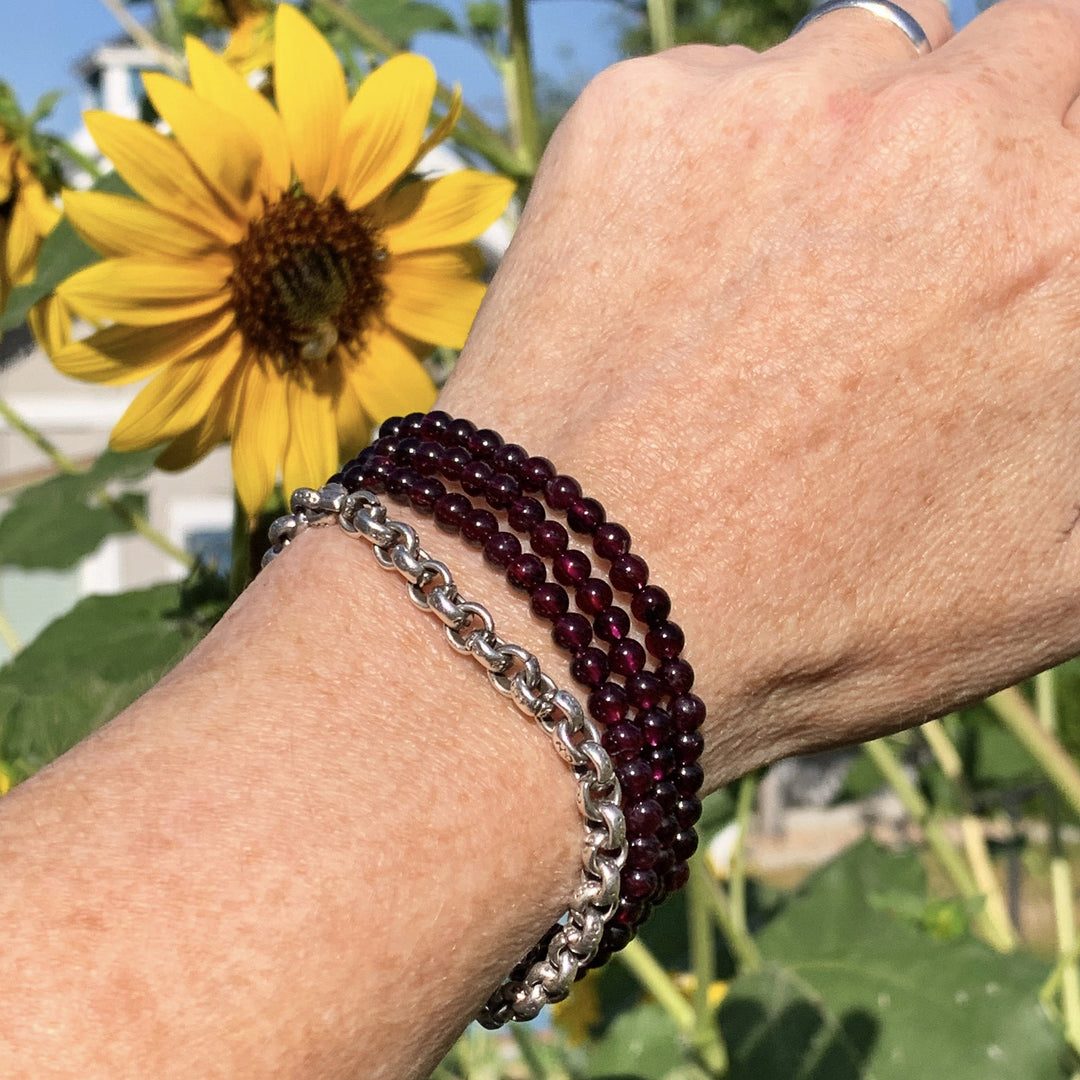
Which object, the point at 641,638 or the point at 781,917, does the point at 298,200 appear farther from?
the point at 781,917

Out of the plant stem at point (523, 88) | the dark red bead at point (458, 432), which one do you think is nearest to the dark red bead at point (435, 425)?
the dark red bead at point (458, 432)

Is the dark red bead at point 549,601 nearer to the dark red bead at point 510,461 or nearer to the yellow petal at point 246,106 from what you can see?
the dark red bead at point 510,461

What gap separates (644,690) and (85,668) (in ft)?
1.37

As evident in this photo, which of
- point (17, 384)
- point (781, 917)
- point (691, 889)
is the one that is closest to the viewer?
point (691, 889)

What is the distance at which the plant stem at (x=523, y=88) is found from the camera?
83 centimetres

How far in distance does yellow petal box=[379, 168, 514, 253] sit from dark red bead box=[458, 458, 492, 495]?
24 centimetres

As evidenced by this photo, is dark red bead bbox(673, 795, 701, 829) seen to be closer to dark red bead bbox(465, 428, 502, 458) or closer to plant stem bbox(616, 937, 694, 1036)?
dark red bead bbox(465, 428, 502, 458)

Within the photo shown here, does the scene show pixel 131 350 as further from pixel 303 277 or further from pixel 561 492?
pixel 561 492

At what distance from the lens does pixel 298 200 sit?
0.73 meters

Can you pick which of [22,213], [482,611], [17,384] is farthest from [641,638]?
[17,384]

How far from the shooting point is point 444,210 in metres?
0.74

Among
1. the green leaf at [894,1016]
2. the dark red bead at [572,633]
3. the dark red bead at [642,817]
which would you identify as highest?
the dark red bead at [572,633]

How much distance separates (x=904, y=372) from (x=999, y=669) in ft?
0.45

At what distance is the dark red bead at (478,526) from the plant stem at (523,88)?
35cm
